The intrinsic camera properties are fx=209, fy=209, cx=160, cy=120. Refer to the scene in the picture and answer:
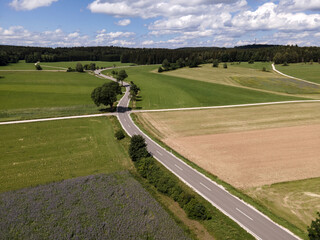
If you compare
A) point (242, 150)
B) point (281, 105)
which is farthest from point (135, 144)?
point (281, 105)

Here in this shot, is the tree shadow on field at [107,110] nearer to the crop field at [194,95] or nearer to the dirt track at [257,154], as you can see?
the crop field at [194,95]

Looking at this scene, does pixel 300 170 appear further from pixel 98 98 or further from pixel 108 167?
pixel 98 98

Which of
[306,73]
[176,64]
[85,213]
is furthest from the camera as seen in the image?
[176,64]

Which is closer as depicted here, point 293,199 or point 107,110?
point 293,199

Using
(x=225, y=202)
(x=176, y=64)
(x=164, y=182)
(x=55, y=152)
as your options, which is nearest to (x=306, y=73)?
(x=176, y=64)

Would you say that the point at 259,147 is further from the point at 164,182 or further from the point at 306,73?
the point at 306,73

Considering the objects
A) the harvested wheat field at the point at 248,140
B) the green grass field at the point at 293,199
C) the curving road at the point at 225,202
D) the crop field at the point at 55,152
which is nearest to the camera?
the curving road at the point at 225,202

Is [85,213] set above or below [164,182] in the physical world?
below

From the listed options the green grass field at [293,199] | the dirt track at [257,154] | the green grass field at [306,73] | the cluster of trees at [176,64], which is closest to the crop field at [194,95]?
the dirt track at [257,154]
